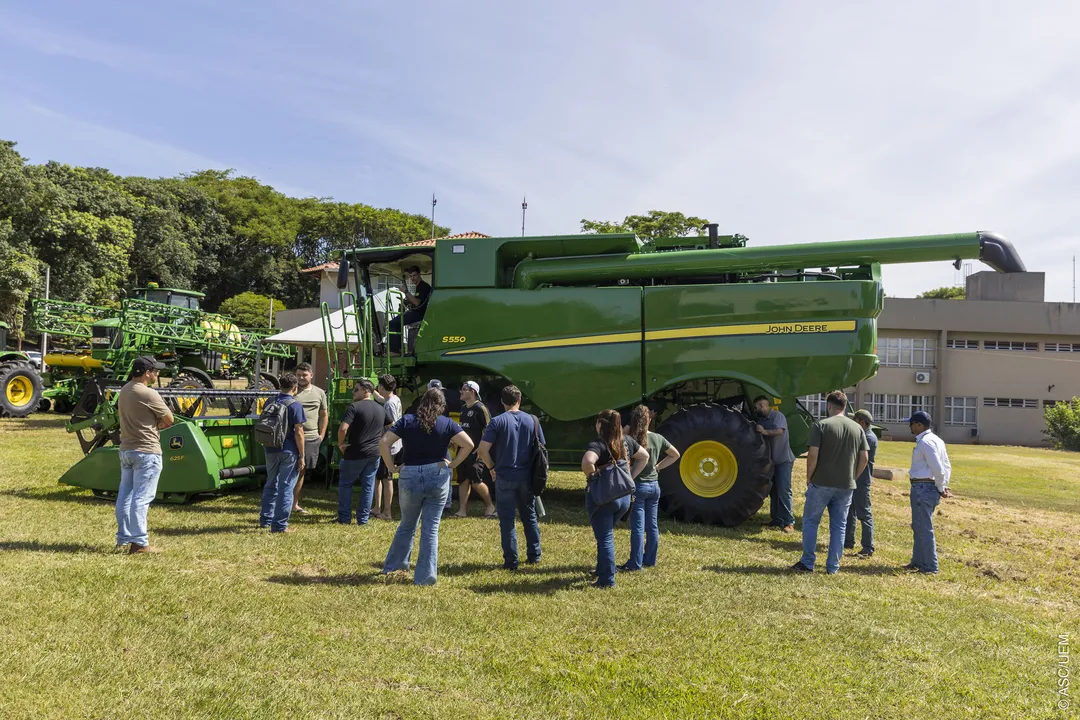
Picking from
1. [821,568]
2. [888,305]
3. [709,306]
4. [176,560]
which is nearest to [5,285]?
[176,560]

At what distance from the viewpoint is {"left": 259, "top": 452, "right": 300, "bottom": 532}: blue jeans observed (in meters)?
7.39

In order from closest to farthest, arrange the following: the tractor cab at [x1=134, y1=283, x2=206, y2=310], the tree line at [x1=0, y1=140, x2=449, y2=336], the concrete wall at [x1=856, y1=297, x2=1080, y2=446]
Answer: the tractor cab at [x1=134, y1=283, x2=206, y2=310], the tree line at [x1=0, y1=140, x2=449, y2=336], the concrete wall at [x1=856, y1=297, x2=1080, y2=446]

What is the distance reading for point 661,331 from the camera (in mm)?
8875

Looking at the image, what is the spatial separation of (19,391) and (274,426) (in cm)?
1472

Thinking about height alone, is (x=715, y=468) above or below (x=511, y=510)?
above

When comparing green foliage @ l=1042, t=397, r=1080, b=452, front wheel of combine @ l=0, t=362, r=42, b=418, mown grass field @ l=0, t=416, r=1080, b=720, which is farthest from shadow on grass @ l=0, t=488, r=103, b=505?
green foliage @ l=1042, t=397, r=1080, b=452

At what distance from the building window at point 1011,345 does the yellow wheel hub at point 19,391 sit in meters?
37.4

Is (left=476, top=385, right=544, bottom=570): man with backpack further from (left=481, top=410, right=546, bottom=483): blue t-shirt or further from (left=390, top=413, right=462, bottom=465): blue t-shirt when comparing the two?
(left=390, top=413, right=462, bottom=465): blue t-shirt

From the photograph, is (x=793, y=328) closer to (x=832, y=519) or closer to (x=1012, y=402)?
(x=832, y=519)

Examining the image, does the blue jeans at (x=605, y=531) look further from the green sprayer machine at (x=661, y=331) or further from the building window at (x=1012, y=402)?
the building window at (x=1012, y=402)

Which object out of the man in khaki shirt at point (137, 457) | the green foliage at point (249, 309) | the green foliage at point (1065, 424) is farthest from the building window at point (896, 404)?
the man in khaki shirt at point (137, 457)

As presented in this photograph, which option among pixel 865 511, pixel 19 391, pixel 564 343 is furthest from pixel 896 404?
pixel 19 391

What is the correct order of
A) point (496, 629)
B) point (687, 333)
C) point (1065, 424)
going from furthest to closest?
point (1065, 424), point (687, 333), point (496, 629)

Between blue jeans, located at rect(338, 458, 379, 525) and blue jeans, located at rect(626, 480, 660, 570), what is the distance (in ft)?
9.99
